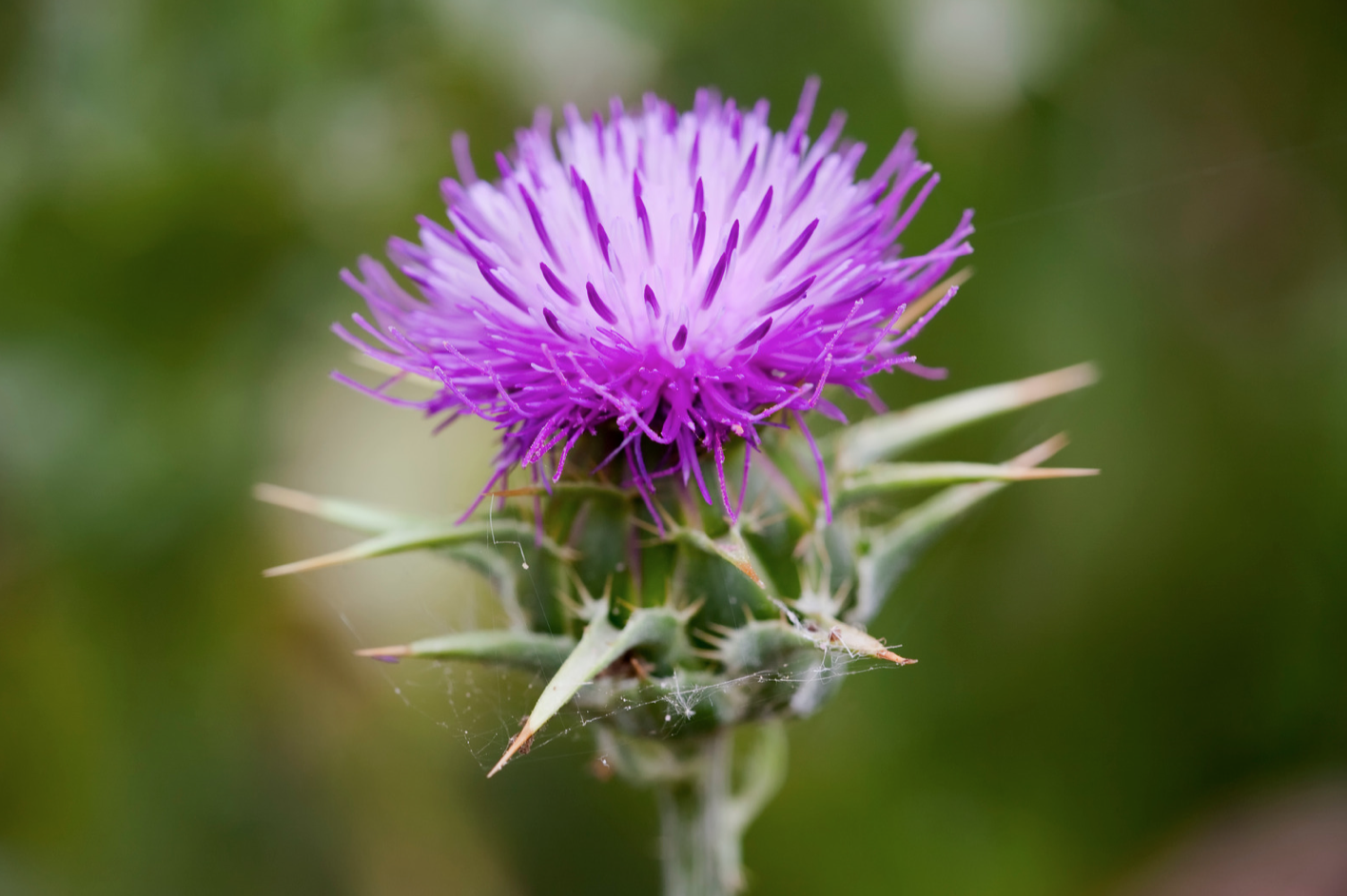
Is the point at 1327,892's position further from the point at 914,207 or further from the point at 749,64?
the point at 749,64

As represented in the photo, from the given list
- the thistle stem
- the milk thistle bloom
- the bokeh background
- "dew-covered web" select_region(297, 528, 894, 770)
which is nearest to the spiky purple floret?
the milk thistle bloom

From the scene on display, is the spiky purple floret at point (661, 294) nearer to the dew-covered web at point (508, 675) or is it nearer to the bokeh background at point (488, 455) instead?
the dew-covered web at point (508, 675)

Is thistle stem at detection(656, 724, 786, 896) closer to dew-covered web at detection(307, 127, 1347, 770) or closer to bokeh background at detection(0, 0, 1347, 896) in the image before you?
Answer: dew-covered web at detection(307, 127, 1347, 770)

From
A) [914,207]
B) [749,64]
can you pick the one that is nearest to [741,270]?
[914,207]

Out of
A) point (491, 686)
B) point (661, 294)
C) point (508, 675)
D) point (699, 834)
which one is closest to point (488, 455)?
point (491, 686)

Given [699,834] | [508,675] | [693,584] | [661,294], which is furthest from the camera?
[508,675]

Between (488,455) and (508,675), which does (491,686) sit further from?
(488,455)
